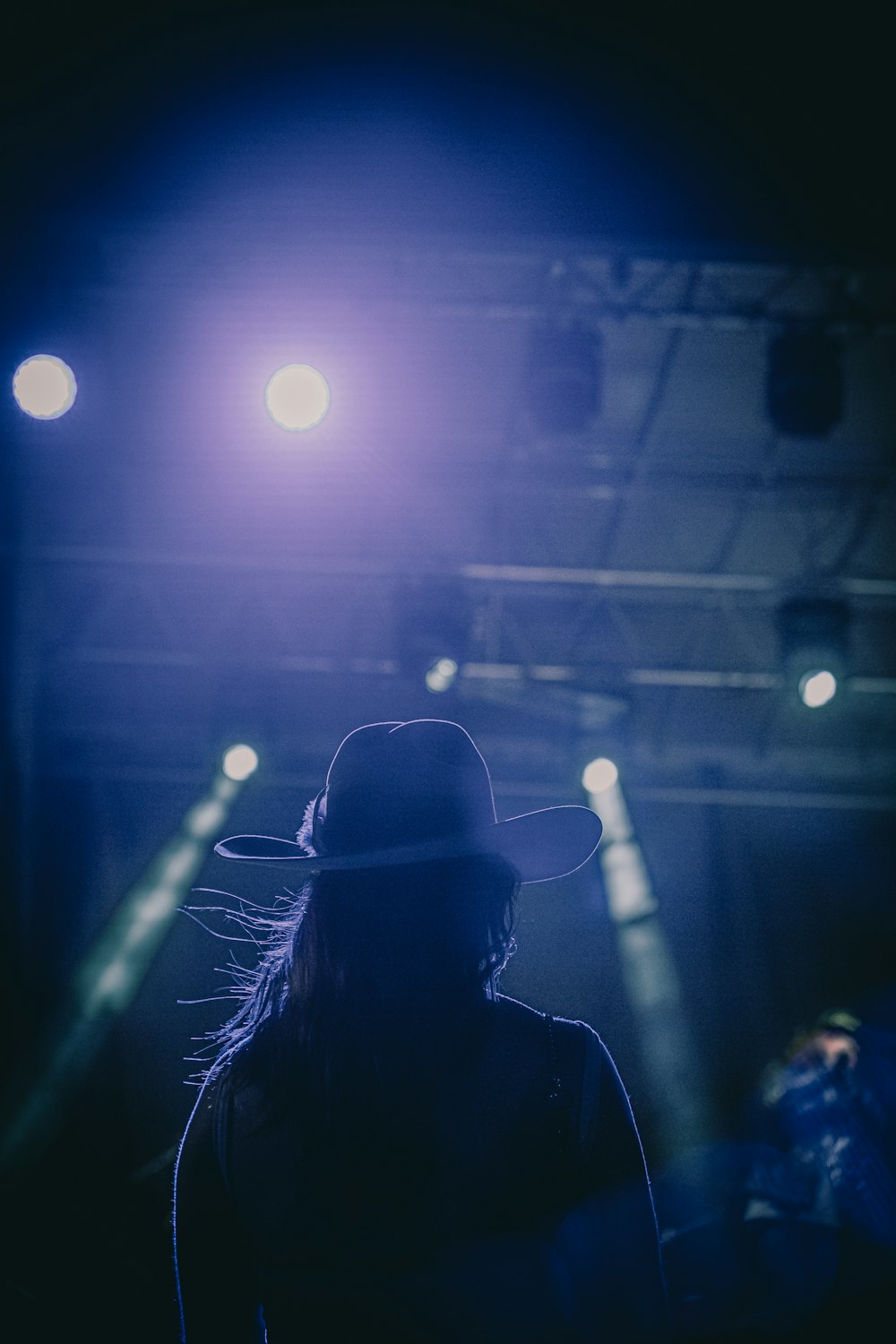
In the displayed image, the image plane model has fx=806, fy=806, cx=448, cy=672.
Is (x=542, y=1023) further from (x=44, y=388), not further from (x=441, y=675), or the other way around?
(x=441, y=675)

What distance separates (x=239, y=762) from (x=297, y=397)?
3.59 meters

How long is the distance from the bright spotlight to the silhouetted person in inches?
123

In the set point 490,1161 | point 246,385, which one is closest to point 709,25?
point 490,1161

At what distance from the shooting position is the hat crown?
40.3 inches

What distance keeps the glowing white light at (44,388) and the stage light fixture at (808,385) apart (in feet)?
10.0

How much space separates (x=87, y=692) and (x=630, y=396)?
5.06m

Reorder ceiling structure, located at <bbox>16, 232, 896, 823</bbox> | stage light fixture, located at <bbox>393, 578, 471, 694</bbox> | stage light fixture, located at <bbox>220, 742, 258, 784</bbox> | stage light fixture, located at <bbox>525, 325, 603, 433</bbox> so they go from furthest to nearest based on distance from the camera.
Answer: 1. stage light fixture, located at <bbox>220, 742, 258, 784</bbox>
2. stage light fixture, located at <bbox>393, 578, 471, 694</bbox>
3. ceiling structure, located at <bbox>16, 232, 896, 823</bbox>
4. stage light fixture, located at <bbox>525, 325, 603, 433</bbox>

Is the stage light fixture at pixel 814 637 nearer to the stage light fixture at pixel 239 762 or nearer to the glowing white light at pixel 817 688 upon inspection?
the glowing white light at pixel 817 688

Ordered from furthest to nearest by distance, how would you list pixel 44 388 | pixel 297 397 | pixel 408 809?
1. pixel 297 397
2. pixel 44 388
3. pixel 408 809

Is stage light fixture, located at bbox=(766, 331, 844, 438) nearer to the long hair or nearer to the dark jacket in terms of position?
the long hair

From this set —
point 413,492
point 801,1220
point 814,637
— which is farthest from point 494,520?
point 801,1220

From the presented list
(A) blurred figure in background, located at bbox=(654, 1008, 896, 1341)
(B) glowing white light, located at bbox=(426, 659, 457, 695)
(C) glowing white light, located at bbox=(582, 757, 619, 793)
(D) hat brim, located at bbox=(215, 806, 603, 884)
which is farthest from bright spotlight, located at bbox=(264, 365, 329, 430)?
(A) blurred figure in background, located at bbox=(654, 1008, 896, 1341)

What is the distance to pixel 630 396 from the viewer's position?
5289 millimetres

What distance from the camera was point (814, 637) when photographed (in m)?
5.04
